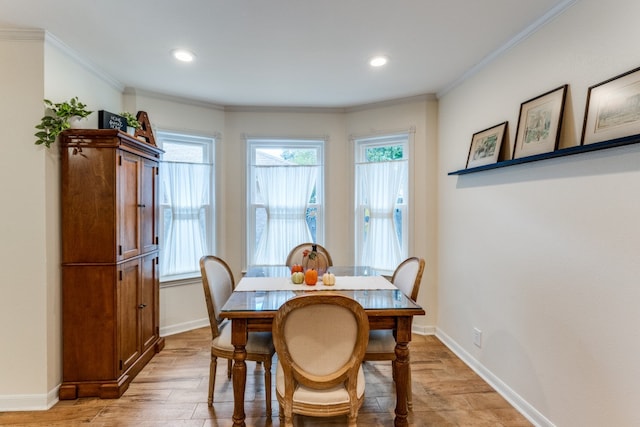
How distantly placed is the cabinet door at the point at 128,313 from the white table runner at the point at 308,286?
893mm

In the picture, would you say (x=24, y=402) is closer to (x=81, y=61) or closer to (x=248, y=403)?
(x=248, y=403)

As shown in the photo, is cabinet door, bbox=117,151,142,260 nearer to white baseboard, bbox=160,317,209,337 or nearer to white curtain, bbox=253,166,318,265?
white baseboard, bbox=160,317,209,337

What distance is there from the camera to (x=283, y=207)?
4070 mm

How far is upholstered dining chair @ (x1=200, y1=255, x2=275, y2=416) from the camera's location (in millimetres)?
2141

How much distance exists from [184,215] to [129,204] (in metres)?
1.13

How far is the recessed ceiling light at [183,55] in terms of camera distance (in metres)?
2.57

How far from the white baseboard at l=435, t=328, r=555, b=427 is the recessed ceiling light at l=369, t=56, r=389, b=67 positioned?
2.64 metres

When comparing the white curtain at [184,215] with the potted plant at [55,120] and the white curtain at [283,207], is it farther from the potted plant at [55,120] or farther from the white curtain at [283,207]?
the potted plant at [55,120]

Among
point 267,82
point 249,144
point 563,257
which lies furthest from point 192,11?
point 563,257

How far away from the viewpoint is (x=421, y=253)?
143 inches

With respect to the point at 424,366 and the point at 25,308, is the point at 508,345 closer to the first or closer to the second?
the point at 424,366

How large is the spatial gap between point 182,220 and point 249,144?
1203 mm

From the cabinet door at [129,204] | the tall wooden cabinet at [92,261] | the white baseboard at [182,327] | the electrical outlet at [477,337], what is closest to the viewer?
the tall wooden cabinet at [92,261]

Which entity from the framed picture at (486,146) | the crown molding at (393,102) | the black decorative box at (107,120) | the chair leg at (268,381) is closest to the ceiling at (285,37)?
the crown molding at (393,102)
